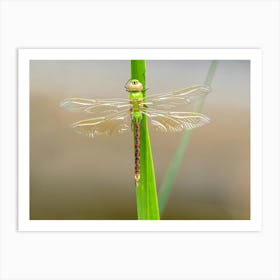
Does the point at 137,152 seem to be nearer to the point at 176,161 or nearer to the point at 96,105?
the point at 176,161

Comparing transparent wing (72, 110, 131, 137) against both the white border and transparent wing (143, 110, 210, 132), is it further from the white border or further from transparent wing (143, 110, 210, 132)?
the white border

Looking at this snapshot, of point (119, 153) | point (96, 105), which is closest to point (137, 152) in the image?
point (119, 153)

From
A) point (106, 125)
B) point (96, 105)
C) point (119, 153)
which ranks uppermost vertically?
point (96, 105)

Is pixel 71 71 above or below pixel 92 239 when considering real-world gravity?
above
